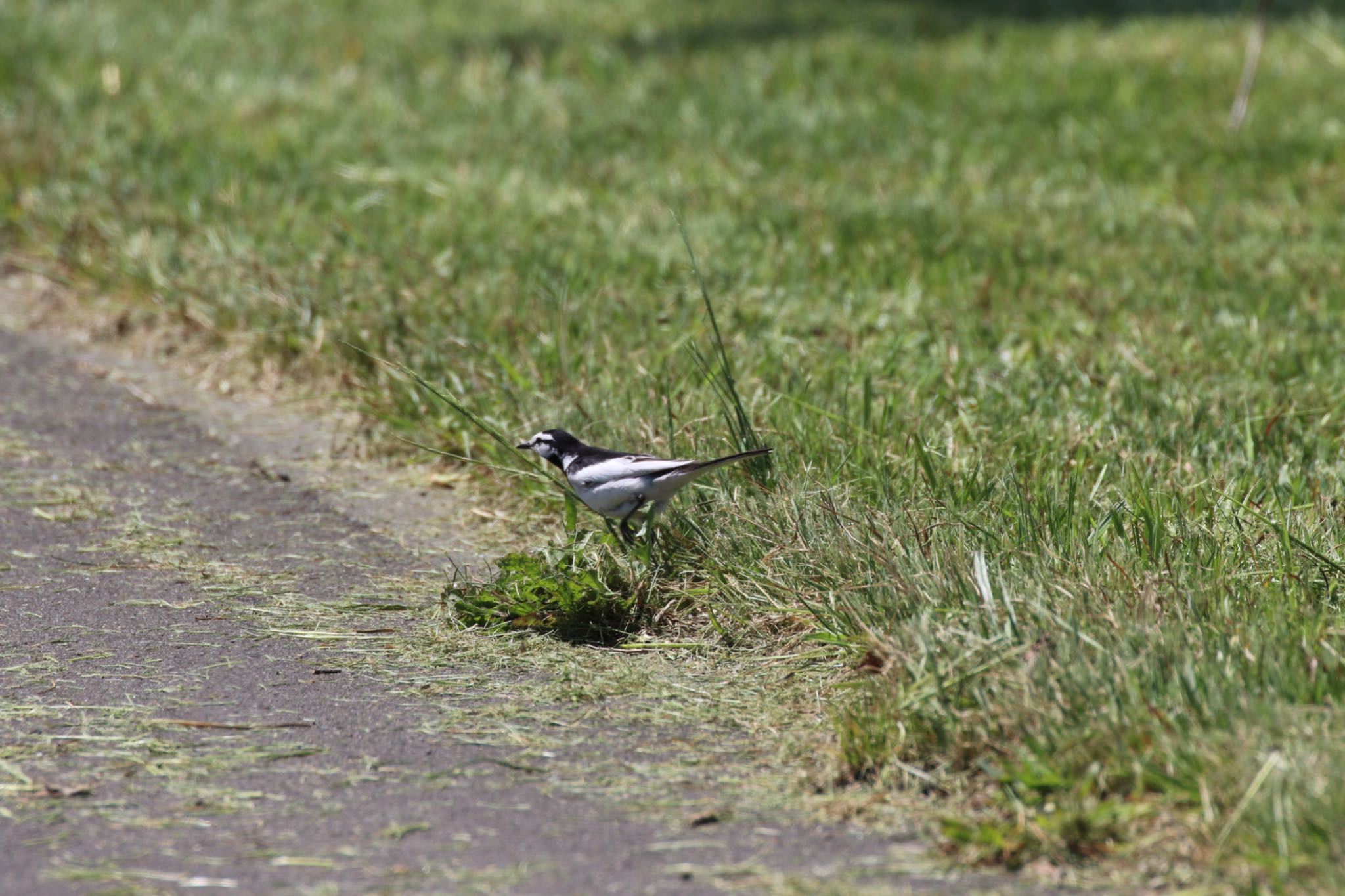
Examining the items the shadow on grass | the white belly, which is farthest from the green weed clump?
the shadow on grass

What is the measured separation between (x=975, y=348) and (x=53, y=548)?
335 cm

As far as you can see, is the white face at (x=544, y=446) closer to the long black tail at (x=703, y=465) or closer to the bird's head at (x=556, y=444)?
the bird's head at (x=556, y=444)

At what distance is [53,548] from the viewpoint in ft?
14.6

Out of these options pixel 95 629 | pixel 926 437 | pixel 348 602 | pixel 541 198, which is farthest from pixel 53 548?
pixel 541 198

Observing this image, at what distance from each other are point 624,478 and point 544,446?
386mm

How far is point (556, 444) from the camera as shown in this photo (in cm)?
416

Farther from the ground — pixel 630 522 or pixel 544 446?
pixel 544 446

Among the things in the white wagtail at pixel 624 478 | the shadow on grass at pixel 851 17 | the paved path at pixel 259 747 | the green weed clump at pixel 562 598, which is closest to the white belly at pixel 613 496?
the white wagtail at pixel 624 478

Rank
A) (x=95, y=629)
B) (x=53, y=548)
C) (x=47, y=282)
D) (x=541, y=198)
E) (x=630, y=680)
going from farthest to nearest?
(x=541, y=198), (x=47, y=282), (x=53, y=548), (x=95, y=629), (x=630, y=680)

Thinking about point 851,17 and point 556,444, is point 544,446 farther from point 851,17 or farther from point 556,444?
point 851,17

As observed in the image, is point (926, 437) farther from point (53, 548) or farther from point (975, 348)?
point (53, 548)

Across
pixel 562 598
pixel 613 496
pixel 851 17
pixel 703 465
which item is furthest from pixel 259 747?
pixel 851 17

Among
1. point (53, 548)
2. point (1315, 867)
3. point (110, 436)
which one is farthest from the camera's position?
point (110, 436)

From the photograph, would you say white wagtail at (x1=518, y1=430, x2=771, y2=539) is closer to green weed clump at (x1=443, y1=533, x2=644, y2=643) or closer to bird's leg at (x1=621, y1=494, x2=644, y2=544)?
bird's leg at (x1=621, y1=494, x2=644, y2=544)
